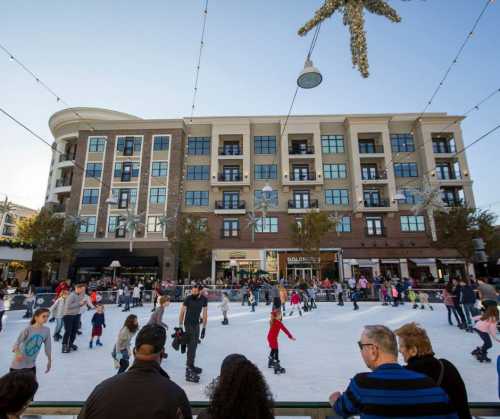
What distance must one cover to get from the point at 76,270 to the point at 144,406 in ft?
104

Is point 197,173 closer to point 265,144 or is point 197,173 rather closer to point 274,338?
point 265,144

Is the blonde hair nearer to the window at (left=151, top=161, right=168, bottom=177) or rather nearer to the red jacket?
the red jacket

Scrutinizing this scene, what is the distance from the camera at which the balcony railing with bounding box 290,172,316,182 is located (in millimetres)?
31281

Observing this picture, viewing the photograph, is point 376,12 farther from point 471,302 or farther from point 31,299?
point 31,299

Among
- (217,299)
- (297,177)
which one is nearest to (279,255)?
(297,177)

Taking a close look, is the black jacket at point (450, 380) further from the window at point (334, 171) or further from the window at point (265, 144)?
the window at point (265, 144)

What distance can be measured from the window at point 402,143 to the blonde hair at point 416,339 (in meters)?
34.0

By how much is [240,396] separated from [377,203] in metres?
32.0

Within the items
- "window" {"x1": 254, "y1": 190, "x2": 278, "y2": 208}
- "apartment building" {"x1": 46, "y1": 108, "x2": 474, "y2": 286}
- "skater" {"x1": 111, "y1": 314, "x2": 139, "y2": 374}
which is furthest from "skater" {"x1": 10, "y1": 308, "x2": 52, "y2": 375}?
"window" {"x1": 254, "y1": 190, "x2": 278, "y2": 208}

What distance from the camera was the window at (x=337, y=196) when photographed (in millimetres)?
30844

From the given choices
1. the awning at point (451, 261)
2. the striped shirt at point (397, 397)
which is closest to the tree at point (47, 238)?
the striped shirt at point (397, 397)

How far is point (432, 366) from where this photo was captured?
231 cm

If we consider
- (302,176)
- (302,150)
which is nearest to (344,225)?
(302,176)

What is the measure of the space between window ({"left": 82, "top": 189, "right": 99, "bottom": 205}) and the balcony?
13.8 m
